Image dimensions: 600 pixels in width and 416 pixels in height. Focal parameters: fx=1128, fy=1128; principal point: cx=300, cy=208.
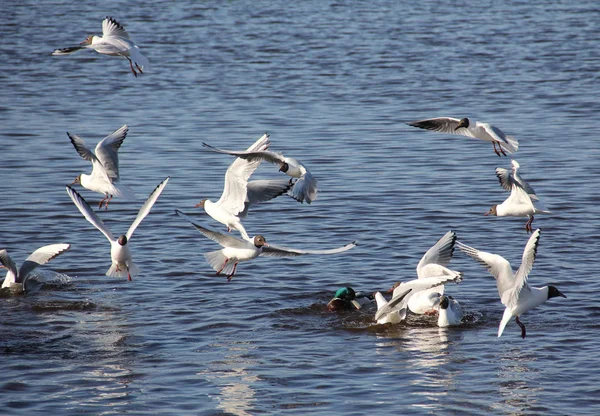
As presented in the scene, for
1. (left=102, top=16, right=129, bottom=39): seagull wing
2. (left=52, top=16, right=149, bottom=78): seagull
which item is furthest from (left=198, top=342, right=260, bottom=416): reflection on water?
(left=102, top=16, right=129, bottom=39): seagull wing

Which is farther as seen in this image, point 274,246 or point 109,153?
point 109,153

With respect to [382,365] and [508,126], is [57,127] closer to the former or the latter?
[508,126]

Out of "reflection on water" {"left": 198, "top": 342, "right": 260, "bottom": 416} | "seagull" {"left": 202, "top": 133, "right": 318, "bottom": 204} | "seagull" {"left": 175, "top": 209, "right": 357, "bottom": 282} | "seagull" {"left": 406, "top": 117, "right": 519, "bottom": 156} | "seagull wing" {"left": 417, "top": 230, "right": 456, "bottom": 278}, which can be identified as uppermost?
"seagull" {"left": 406, "top": 117, "right": 519, "bottom": 156}

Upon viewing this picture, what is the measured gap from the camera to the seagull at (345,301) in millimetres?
12539

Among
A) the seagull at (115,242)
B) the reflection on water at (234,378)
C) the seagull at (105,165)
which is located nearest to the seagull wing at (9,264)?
the seagull at (105,165)

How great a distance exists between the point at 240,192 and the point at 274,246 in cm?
132

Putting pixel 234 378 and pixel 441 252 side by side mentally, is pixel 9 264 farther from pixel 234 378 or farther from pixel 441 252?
pixel 441 252

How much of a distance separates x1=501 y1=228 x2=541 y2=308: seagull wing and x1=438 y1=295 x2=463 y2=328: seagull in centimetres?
86

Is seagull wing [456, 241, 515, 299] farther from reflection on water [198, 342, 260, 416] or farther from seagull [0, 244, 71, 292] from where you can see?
seagull [0, 244, 71, 292]

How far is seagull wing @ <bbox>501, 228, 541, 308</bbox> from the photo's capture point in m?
10.3

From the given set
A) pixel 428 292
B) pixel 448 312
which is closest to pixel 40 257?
pixel 428 292

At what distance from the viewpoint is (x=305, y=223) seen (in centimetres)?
1656

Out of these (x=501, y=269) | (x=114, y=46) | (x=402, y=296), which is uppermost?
(x=114, y=46)

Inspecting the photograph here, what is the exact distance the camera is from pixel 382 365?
11.0m
